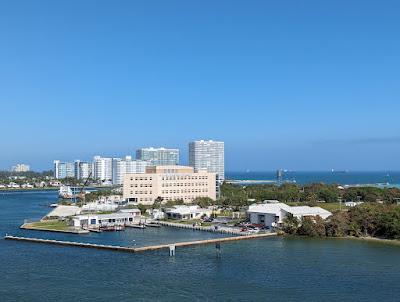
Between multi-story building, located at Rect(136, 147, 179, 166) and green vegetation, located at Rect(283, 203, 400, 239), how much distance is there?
64533 mm

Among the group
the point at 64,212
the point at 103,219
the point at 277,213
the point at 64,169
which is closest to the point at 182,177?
the point at 64,212

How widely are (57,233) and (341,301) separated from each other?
16335 mm

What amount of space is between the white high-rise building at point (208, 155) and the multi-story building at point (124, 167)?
822 cm

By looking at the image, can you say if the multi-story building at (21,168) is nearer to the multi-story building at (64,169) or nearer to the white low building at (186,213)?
the multi-story building at (64,169)

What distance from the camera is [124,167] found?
90.1 meters

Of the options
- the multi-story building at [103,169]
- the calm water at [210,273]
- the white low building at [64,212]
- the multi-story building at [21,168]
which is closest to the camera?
the calm water at [210,273]

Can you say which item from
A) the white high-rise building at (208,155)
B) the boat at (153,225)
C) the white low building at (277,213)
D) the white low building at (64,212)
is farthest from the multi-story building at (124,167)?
the white low building at (277,213)

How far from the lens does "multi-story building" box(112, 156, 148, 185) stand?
8725cm

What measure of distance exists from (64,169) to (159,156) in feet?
95.8

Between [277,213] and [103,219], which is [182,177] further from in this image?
[277,213]

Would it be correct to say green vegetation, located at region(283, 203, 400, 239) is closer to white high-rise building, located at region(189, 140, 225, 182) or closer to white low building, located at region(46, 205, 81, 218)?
white low building, located at region(46, 205, 81, 218)

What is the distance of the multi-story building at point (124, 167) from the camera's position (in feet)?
286

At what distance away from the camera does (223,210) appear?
36.5m

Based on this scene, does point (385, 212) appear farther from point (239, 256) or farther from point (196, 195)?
point (196, 195)
